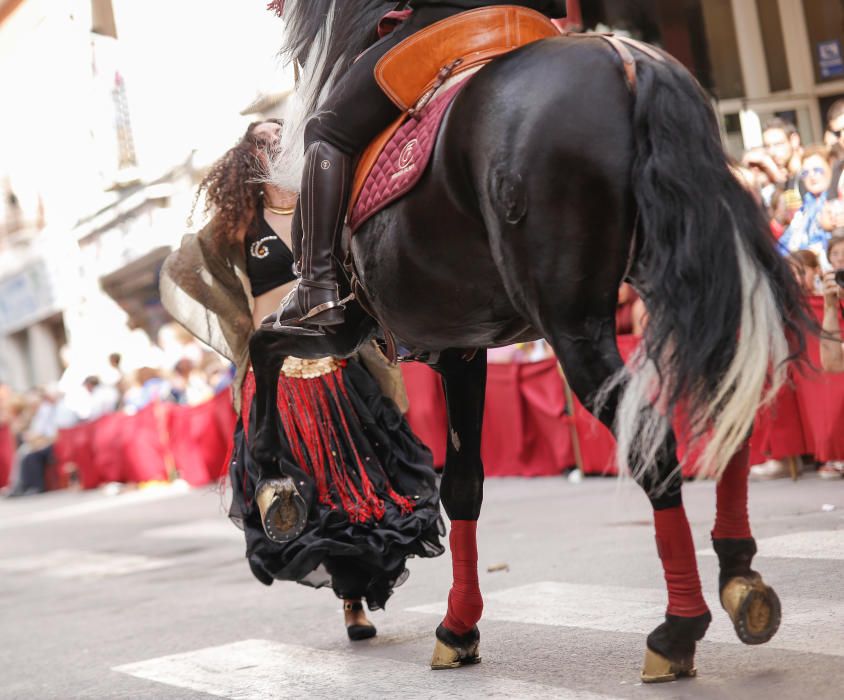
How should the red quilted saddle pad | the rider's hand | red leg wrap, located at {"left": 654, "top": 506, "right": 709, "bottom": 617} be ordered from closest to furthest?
red leg wrap, located at {"left": 654, "top": 506, "right": 709, "bottom": 617}
the red quilted saddle pad
the rider's hand

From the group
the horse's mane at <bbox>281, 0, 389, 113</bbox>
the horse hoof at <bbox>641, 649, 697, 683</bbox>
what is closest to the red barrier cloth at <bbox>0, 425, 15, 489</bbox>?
the horse's mane at <bbox>281, 0, 389, 113</bbox>

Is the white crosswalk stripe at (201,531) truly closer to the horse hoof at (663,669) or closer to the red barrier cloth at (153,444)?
the red barrier cloth at (153,444)


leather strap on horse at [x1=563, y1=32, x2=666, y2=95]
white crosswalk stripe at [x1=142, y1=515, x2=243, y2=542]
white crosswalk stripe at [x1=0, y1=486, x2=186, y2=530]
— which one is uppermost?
leather strap on horse at [x1=563, y1=32, x2=666, y2=95]

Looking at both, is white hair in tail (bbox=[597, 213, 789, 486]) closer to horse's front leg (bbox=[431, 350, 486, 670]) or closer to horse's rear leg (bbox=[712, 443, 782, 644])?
horse's rear leg (bbox=[712, 443, 782, 644])

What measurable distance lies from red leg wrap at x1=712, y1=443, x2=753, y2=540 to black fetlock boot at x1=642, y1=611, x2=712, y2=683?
0.22 meters

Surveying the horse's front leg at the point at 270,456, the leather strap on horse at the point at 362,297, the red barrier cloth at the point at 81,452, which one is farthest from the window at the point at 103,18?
the leather strap on horse at the point at 362,297

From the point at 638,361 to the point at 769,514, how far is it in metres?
4.21

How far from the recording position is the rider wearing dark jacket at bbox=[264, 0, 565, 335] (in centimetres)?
401

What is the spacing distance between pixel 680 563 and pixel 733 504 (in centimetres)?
23

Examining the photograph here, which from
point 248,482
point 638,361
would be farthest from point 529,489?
point 638,361

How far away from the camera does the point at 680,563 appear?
3.43 metres

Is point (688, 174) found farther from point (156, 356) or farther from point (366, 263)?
point (156, 356)

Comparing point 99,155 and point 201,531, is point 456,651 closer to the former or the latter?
point 201,531

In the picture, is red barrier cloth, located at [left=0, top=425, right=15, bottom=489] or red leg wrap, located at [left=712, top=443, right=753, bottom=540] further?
red barrier cloth, located at [left=0, top=425, right=15, bottom=489]
